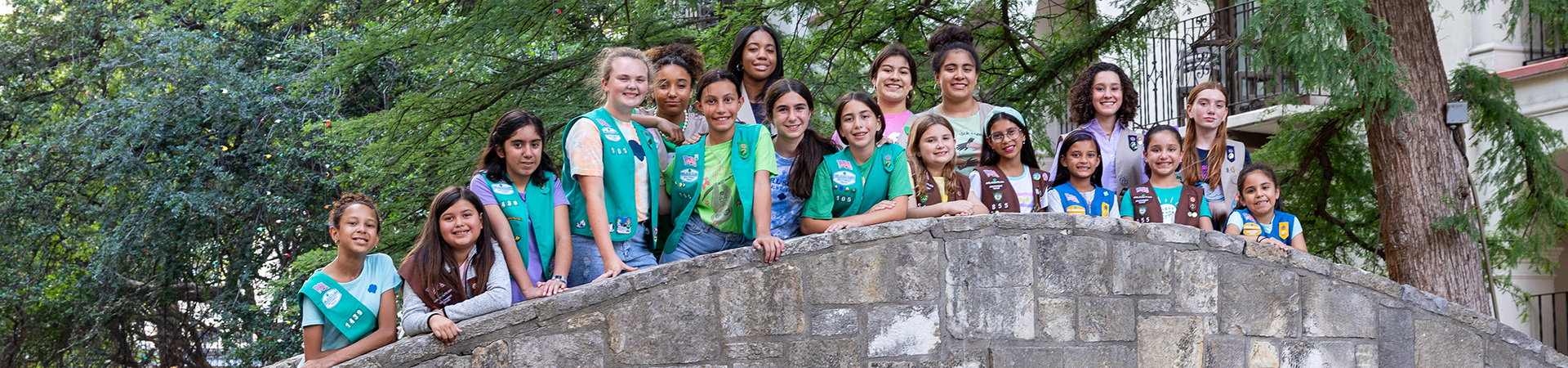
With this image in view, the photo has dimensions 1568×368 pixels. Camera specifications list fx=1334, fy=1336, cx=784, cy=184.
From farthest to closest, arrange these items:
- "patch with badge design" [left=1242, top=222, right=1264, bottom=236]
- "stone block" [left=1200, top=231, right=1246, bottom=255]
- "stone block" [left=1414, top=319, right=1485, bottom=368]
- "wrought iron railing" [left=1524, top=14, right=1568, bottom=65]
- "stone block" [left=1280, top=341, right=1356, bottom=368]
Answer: "wrought iron railing" [left=1524, top=14, right=1568, bottom=65], "patch with badge design" [left=1242, top=222, right=1264, bottom=236], "stone block" [left=1414, top=319, right=1485, bottom=368], "stone block" [left=1280, top=341, right=1356, bottom=368], "stone block" [left=1200, top=231, right=1246, bottom=255]

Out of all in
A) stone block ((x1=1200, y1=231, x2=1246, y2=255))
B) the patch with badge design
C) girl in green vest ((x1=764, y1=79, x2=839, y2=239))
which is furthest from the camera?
the patch with badge design

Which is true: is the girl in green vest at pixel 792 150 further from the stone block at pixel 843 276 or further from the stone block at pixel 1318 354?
the stone block at pixel 1318 354

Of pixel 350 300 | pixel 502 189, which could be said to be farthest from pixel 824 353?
pixel 350 300

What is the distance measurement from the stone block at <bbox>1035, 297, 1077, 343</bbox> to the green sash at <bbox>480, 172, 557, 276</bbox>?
5.82 feet

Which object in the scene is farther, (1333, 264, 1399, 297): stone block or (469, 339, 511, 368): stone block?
(1333, 264, 1399, 297): stone block

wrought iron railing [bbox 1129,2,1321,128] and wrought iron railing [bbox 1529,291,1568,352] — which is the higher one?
wrought iron railing [bbox 1129,2,1321,128]

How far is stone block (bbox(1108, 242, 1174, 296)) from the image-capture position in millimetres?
4934

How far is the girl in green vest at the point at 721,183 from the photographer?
4652 millimetres

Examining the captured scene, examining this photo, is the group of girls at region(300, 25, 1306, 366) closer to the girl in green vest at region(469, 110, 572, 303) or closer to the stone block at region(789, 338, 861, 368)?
the girl in green vest at region(469, 110, 572, 303)

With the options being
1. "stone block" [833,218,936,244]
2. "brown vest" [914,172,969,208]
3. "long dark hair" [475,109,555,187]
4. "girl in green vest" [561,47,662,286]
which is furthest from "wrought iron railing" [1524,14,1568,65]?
"long dark hair" [475,109,555,187]

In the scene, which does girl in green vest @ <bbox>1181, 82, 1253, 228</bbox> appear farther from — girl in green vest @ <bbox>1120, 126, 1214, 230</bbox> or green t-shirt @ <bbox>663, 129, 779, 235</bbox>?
green t-shirt @ <bbox>663, 129, 779, 235</bbox>

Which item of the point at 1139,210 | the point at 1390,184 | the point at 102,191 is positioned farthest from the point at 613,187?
the point at 102,191

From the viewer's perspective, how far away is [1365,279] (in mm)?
5234

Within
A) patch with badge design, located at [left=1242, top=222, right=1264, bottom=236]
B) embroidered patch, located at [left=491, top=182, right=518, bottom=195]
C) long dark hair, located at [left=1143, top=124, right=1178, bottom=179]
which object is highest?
long dark hair, located at [left=1143, top=124, right=1178, bottom=179]
